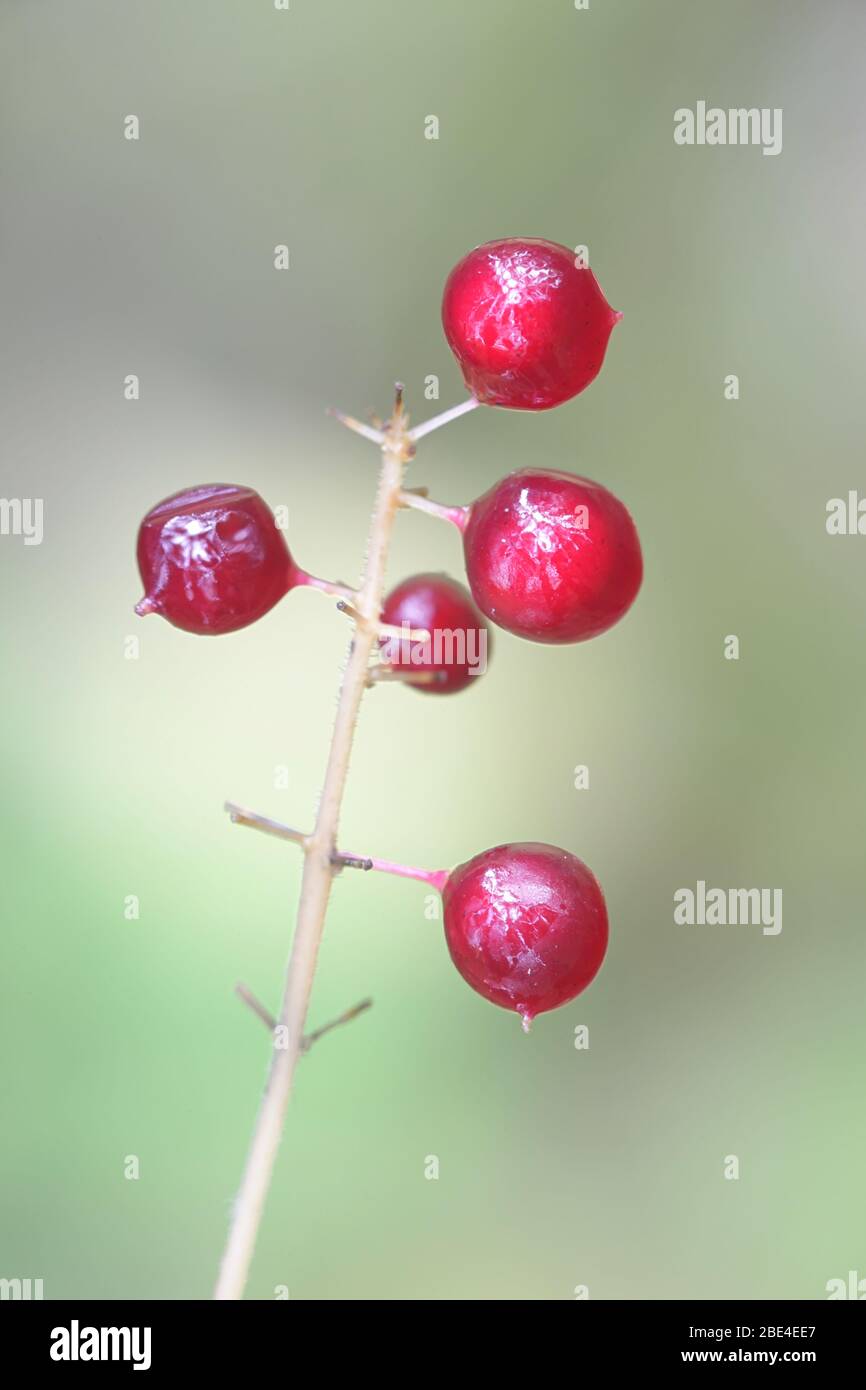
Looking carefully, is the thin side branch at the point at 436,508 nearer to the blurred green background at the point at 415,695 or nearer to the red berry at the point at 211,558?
the red berry at the point at 211,558

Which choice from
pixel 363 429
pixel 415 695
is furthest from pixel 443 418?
pixel 415 695

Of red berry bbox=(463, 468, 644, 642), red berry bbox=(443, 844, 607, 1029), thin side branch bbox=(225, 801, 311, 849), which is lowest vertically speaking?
red berry bbox=(443, 844, 607, 1029)

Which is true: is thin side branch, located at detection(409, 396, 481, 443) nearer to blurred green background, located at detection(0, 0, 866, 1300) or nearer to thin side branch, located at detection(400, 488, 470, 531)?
thin side branch, located at detection(400, 488, 470, 531)

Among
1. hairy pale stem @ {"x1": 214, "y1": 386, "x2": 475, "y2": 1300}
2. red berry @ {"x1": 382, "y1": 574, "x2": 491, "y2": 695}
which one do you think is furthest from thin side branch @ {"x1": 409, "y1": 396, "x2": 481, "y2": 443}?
red berry @ {"x1": 382, "y1": 574, "x2": 491, "y2": 695}

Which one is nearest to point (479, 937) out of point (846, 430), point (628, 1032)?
point (628, 1032)

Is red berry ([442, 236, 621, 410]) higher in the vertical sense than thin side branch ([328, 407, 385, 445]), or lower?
higher

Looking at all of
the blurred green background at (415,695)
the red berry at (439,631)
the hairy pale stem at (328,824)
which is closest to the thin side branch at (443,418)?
the hairy pale stem at (328,824)
